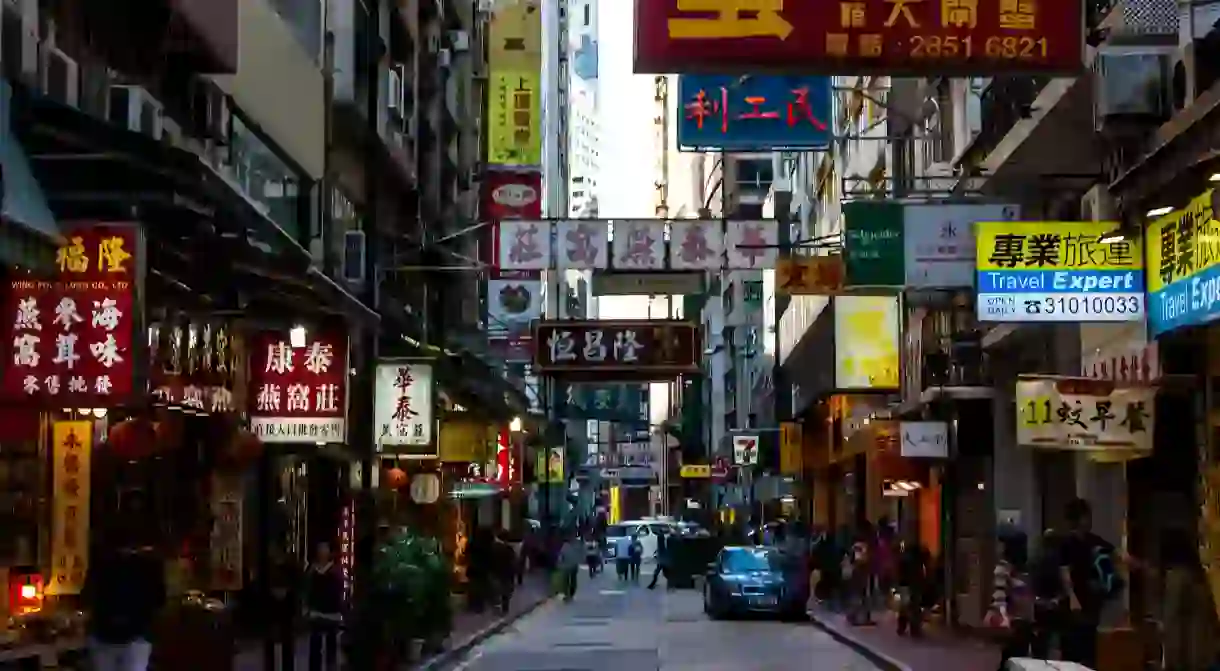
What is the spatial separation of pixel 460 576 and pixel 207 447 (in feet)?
74.6

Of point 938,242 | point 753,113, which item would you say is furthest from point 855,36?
point 753,113

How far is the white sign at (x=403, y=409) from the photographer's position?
101 ft

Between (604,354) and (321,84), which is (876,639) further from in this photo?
(604,354)

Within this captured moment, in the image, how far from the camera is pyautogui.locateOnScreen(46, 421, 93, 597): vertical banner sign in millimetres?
18188

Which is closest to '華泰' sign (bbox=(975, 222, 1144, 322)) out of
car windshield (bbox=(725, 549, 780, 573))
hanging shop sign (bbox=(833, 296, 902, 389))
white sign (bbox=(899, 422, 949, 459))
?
white sign (bbox=(899, 422, 949, 459))

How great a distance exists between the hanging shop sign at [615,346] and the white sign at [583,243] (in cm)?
1225

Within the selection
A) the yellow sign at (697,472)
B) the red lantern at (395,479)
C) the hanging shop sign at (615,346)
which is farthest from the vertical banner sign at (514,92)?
the yellow sign at (697,472)

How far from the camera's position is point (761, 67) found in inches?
554

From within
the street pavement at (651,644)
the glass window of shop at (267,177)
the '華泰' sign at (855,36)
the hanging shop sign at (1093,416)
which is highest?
the glass window of shop at (267,177)

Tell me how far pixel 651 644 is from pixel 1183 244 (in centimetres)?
1410

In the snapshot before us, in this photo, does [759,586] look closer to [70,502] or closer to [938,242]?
[938,242]

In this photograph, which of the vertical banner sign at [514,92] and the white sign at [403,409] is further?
the vertical banner sign at [514,92]

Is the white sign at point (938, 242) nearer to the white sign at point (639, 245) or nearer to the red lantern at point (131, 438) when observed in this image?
the white sign at point (639, 245)

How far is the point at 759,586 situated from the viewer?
122 ft
